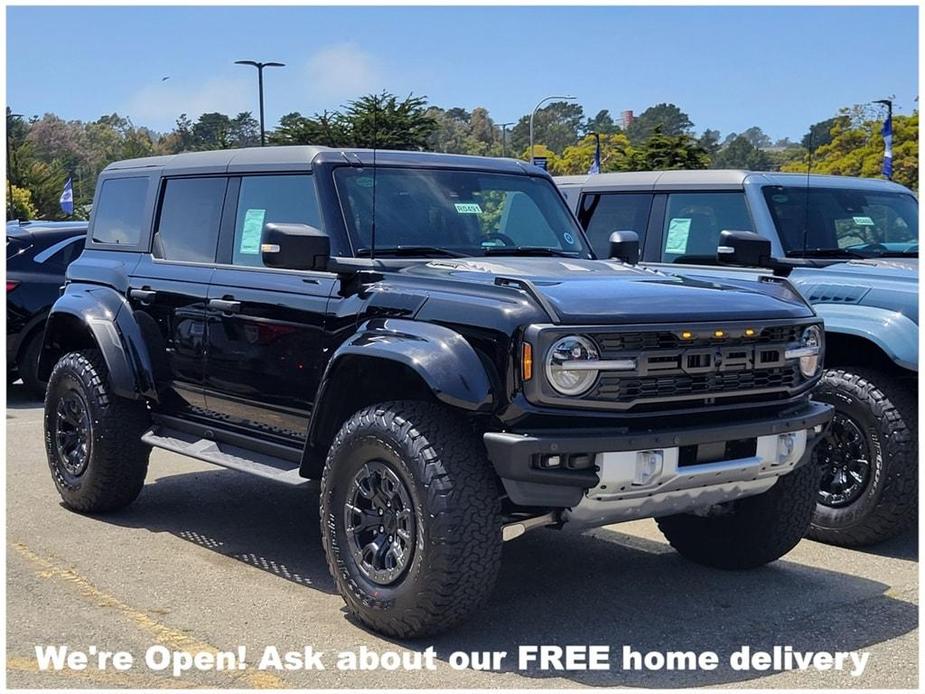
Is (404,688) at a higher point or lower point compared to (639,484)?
lower

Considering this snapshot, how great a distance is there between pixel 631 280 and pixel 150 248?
2.89 m

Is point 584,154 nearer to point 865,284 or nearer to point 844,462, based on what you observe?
point 865,284

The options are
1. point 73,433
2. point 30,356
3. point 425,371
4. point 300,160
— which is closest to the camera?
point 425,371

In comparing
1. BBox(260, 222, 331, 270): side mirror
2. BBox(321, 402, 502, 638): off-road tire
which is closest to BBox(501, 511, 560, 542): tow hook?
BBox(321, 402, 502, 638): off-road tire

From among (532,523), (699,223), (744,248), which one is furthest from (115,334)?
(699,223)

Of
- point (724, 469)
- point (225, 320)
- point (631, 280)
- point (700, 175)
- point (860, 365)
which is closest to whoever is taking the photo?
point (724, 469)

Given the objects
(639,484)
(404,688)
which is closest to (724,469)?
(639,484)

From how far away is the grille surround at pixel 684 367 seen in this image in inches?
175

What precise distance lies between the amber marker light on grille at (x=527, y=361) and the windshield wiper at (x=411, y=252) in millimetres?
1325

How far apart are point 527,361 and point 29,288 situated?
8.09 metres

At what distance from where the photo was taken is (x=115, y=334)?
655 cm

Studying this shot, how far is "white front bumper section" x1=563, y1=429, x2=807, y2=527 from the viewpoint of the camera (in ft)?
14.6

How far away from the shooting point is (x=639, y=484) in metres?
4.49

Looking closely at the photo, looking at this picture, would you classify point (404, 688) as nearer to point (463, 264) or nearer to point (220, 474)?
point (463, 264)
